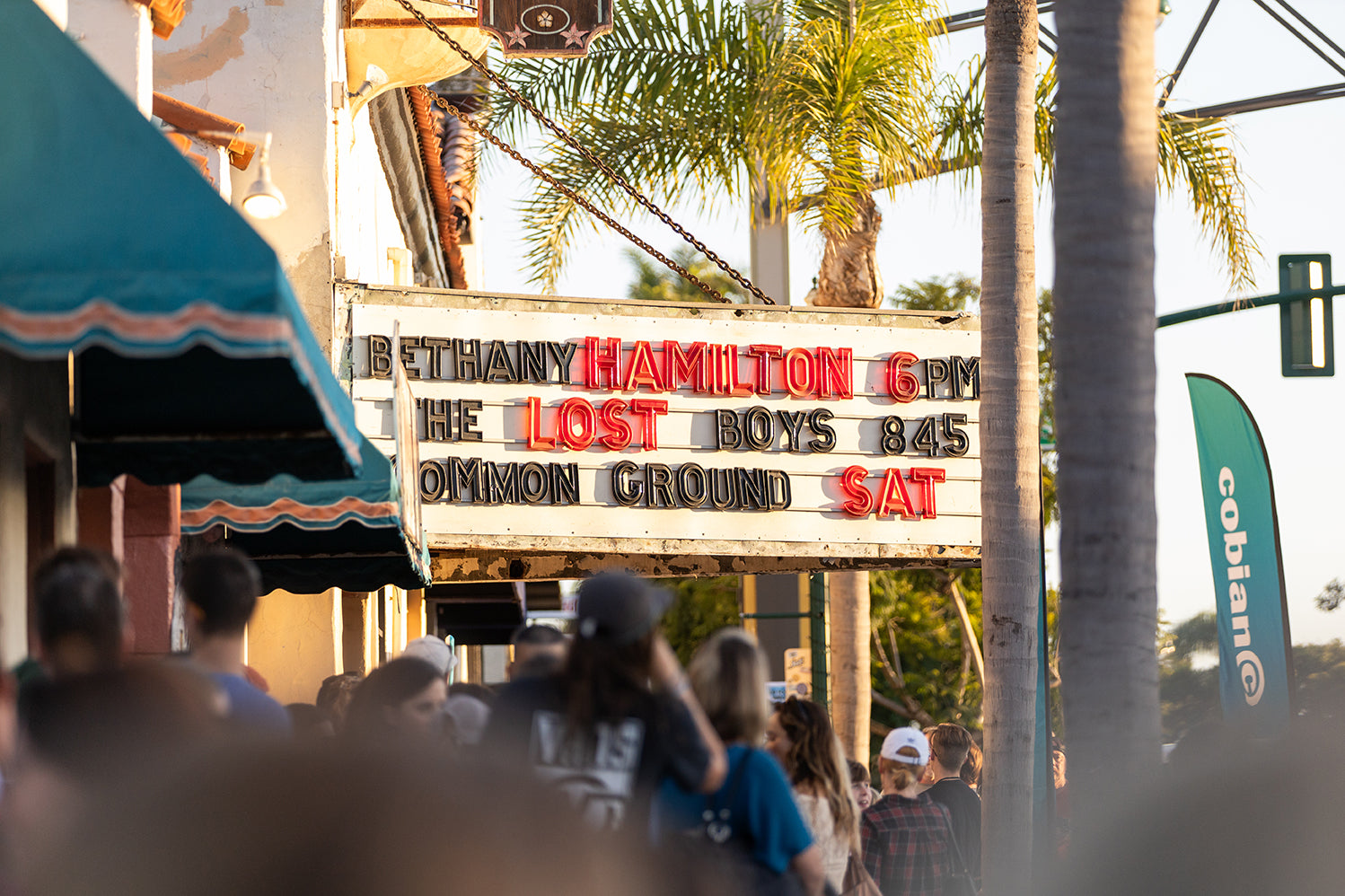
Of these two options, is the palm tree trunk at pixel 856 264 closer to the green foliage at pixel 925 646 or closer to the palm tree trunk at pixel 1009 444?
the palm tree trunk at pixel 1009 444

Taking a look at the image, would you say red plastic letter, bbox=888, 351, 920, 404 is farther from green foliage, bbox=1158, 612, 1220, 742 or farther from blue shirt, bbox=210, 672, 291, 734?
blue shirt, bbox=210, 672, 291, 734

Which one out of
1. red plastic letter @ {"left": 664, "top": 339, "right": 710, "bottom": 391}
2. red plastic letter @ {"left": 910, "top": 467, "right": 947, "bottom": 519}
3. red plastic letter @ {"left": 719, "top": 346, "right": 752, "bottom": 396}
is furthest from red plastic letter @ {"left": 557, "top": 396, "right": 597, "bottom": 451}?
red plastic letter @ {"left": 910, "top": 467, "right": 947, "bottom": 519}

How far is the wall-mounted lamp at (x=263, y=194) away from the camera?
8.73 metres

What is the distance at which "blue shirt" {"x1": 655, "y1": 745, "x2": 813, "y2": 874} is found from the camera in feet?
13.3

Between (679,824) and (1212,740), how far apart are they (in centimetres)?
158

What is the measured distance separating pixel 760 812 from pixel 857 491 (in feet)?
30.5

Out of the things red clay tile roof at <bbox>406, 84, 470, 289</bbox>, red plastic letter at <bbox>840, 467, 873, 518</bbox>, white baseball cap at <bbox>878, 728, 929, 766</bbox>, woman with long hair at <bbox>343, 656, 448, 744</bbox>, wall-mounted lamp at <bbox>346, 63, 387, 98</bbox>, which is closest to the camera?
woman with long hair at <bbox>343, 656, 448, 744</bbox>

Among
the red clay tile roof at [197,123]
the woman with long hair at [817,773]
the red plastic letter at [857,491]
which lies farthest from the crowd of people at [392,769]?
the red plastic letter at [857,491]

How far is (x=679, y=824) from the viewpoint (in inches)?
159

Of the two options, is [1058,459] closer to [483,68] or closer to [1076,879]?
[1076,879]

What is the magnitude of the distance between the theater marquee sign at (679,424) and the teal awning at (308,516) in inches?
66.8

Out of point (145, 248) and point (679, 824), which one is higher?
point (145, 248)

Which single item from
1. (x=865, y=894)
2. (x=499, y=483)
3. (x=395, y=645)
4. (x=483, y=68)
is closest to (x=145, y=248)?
(x=865, y=894)

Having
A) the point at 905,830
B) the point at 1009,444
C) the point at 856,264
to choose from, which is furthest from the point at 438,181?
the point at 905,830
